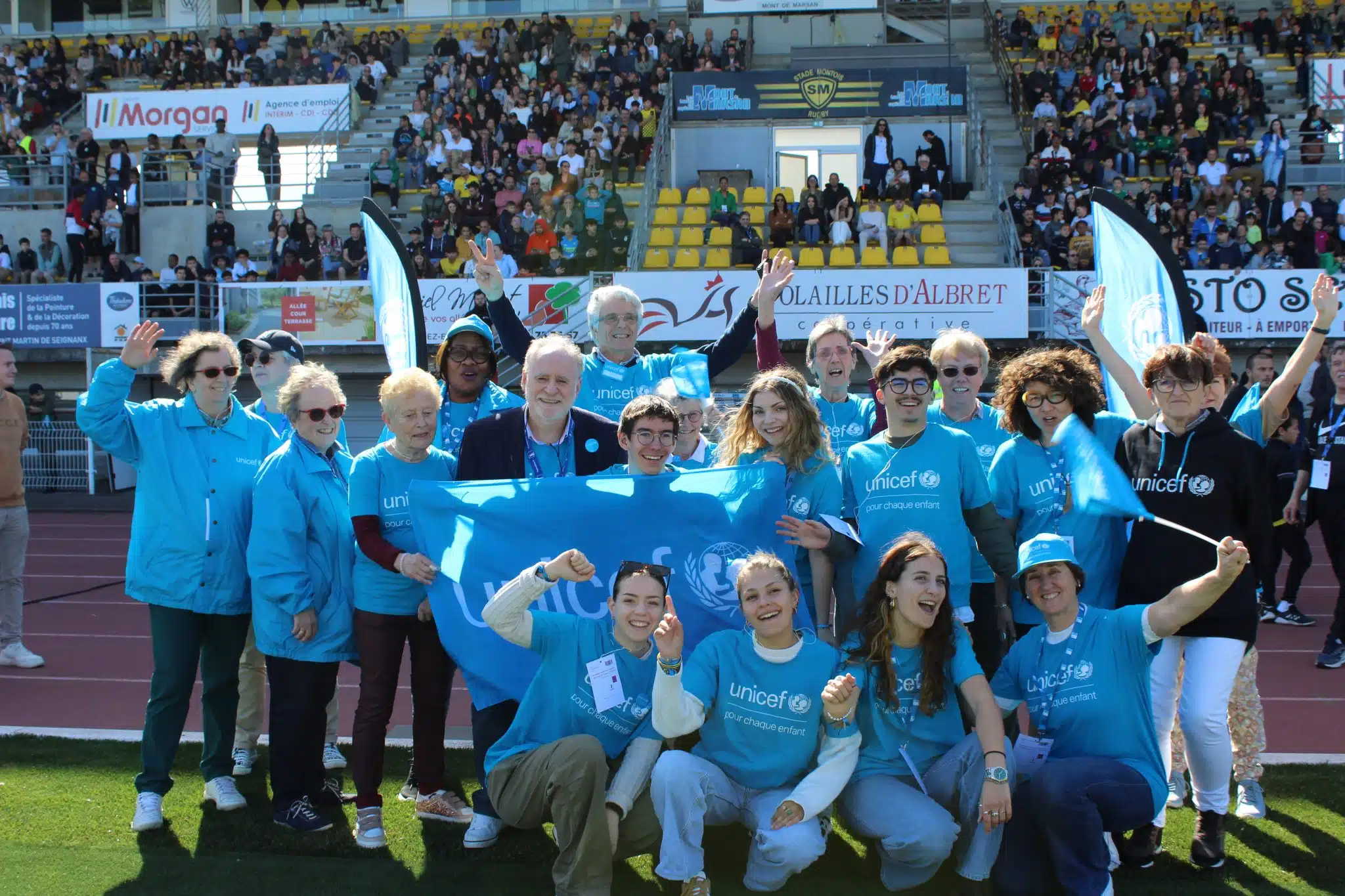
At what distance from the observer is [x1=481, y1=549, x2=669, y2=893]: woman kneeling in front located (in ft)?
12.7

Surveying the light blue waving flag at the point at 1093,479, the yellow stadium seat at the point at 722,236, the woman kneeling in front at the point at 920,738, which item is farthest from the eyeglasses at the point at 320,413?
the yellow stadium seat at the point at 722,236

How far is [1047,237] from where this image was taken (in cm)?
1822

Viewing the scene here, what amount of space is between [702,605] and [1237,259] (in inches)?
611

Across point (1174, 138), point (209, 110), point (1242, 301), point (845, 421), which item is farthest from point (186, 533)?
point (209, 110)

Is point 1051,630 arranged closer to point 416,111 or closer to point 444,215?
point 444,215

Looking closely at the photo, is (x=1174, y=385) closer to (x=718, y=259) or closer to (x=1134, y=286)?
(x=1134, y=286)

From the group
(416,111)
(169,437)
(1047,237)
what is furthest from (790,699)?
(416,111)

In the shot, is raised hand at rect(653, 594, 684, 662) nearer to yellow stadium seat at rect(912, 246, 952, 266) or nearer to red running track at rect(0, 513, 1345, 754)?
red running track at rect(0, 513, 1345, 754)

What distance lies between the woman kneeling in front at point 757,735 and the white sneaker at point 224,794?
1.96 m

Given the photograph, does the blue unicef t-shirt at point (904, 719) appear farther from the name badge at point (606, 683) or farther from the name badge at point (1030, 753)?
the name badge at point (606, 683)

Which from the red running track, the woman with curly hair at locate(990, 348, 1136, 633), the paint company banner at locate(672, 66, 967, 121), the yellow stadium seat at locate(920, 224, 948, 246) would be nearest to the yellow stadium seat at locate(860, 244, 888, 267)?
the yellow stadium seat at locate(920, 224, 948, 246)

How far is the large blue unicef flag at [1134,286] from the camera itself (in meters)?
5.91

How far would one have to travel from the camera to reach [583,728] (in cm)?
416

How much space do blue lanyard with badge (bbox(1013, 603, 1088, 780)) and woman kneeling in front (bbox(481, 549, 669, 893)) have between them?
4.13ft
